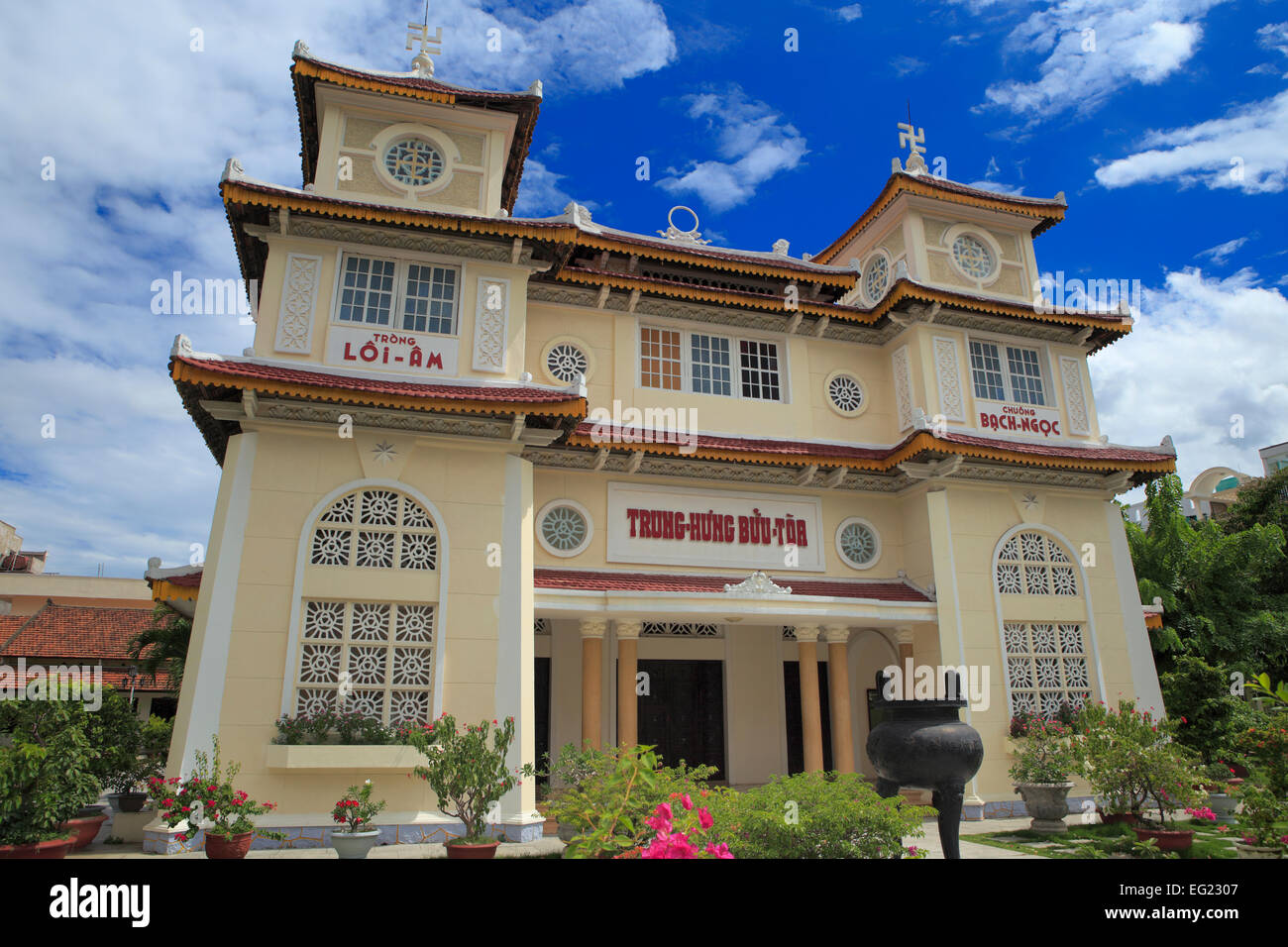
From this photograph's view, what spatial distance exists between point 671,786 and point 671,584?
20.2ft

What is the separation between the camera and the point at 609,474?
44.7 feet

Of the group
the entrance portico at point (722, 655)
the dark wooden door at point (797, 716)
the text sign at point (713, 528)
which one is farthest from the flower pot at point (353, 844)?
the dark wooden door at point (797, 716)

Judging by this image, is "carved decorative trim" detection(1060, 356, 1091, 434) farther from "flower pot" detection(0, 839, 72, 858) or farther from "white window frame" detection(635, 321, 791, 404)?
"flower pot" detection(0, 839, 72, 858)

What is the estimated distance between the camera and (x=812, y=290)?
1609cm

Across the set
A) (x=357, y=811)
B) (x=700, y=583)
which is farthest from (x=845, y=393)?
(x=357, y=811)

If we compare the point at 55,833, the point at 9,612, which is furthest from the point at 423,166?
the point at 9,612

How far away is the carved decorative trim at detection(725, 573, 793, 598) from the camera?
12.6 meters

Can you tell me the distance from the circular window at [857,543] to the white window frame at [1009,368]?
349 centimetres

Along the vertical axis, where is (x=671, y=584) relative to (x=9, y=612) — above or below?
below

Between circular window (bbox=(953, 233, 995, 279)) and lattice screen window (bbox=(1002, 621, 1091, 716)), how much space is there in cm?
748

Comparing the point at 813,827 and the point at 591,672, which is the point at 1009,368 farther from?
the point at 813,827

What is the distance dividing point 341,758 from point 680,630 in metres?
→ 7.10

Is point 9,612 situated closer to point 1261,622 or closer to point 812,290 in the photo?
point 812,290

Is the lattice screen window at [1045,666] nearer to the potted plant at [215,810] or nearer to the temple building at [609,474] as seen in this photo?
the temple building at [609,474]
